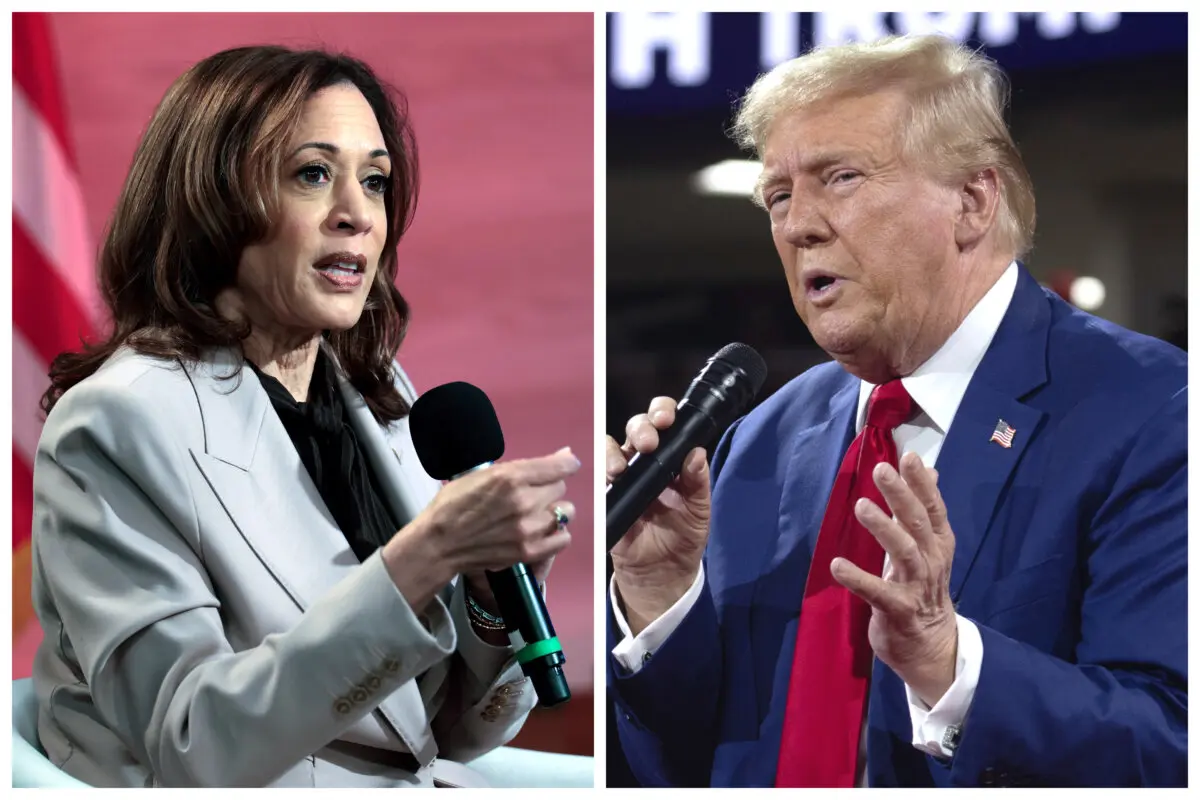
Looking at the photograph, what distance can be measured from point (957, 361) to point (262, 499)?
4.45 ft

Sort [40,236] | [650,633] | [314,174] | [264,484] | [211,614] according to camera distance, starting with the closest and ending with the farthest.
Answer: [211,614] → [264,484] → [314,174] → [650,633] → [40,236]

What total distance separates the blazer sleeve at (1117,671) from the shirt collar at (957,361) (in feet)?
1.08

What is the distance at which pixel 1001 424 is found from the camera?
2.58 metres

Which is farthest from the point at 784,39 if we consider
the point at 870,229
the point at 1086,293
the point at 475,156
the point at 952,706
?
the point at 952,706

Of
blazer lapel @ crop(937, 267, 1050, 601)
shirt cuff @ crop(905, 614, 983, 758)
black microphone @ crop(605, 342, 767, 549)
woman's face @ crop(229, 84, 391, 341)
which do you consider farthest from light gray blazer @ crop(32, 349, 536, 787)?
blazer lapel @ crop(937, 267, 1050, 601)

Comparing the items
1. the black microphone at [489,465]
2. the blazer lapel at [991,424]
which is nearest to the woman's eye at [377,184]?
the black microphone at [489,465]

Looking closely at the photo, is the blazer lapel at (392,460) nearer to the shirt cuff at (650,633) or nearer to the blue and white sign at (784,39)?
the shirt cuff at (650,633)

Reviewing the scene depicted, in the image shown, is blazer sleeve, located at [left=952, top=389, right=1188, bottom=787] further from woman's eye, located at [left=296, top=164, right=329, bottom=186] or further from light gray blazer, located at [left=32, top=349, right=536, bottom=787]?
woman's eye, located at [left=296, top=164, right=329, bottom=186]

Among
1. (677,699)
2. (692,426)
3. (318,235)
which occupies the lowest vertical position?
(677,699)

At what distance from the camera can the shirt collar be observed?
8.62 ft

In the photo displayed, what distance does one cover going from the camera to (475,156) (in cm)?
288

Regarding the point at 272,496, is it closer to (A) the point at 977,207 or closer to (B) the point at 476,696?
(B) the point at 476,696

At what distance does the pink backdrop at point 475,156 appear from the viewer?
9.38ft

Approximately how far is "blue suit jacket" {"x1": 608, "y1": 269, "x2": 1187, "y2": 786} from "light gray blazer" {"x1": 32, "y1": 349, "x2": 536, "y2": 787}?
477 mm
